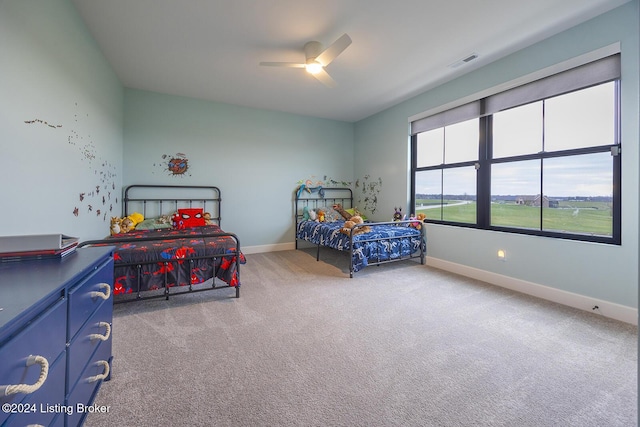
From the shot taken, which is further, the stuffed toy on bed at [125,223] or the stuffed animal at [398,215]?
the stuffed animal at [398,215]

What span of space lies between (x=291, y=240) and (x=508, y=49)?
13.2ft

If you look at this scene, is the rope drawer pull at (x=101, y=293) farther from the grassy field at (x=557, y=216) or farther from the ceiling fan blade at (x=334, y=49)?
the grassy field at (x=557, y=216)

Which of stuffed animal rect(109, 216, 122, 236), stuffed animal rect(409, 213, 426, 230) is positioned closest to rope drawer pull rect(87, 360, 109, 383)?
stuffed animal rect(109, 216, 122, 236)

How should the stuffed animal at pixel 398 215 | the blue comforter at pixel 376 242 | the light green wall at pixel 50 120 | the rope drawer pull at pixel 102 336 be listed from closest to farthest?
the rope drawer pull at pixel 102 336 → the light green wall at pixel 50 120 → the blue comforter at pixel 376 242 → the stuffed animal at pixel 398 215

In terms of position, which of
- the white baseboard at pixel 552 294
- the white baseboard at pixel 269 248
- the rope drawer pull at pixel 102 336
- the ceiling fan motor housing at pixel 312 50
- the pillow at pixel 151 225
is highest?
the ceiling fan motor housing at pixel 312 50

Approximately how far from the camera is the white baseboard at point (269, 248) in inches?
180

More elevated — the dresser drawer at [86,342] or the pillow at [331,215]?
the pillow at [331,215]

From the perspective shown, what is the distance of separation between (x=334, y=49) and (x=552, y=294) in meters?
3.12

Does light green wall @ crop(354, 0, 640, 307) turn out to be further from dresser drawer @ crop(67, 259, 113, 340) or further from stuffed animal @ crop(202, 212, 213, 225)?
stuffed animal @ crop(202, 212, 213, 225)

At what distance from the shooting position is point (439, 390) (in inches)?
55.9

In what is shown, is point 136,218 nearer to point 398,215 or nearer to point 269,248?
point 269,248

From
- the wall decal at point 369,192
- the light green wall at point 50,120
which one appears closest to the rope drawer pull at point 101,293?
the light green wall at point 50,120

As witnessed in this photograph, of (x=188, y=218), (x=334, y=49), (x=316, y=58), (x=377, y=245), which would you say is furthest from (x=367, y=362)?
(x=188, y=218)

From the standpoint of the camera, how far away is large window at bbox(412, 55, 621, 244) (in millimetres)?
2326
